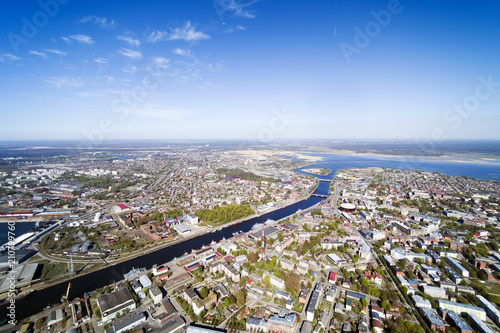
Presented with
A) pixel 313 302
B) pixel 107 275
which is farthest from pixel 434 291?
pixel 107 275

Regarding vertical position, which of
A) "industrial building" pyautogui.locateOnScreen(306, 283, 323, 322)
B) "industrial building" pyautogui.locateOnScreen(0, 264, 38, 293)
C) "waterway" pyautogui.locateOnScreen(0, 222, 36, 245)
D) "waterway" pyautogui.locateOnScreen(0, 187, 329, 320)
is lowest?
"waterway" pyautogui.locateOnScreen(0, 187, 329, 320)

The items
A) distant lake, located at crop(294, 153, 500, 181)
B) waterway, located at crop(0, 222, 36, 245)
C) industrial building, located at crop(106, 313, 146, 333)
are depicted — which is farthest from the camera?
distant lake, located at crop(294, 153, 500, 181)

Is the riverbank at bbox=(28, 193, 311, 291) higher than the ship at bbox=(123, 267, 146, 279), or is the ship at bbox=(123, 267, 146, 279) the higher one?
the ship at bbox=(123, 267, 146, 279)

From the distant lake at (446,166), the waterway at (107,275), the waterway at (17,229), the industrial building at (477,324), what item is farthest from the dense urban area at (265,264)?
the distant lake at (446,166)

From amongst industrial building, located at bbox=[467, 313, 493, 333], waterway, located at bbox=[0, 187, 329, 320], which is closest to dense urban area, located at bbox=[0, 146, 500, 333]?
industrial building, located at bbox=[467, 313, 493, 333]

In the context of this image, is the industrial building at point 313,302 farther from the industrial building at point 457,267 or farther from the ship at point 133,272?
the ship at point 133,272

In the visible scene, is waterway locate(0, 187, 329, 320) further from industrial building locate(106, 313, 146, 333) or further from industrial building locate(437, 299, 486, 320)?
industrial building locate(437, 299, 486, 320)

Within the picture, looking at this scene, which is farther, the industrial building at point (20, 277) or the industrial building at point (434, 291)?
the industrial building at point (20, 277)

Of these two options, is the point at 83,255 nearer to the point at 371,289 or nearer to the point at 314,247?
the point at 314,247

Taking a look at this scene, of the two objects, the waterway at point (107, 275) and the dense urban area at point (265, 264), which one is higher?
the dense urban area at point (265, 264)
